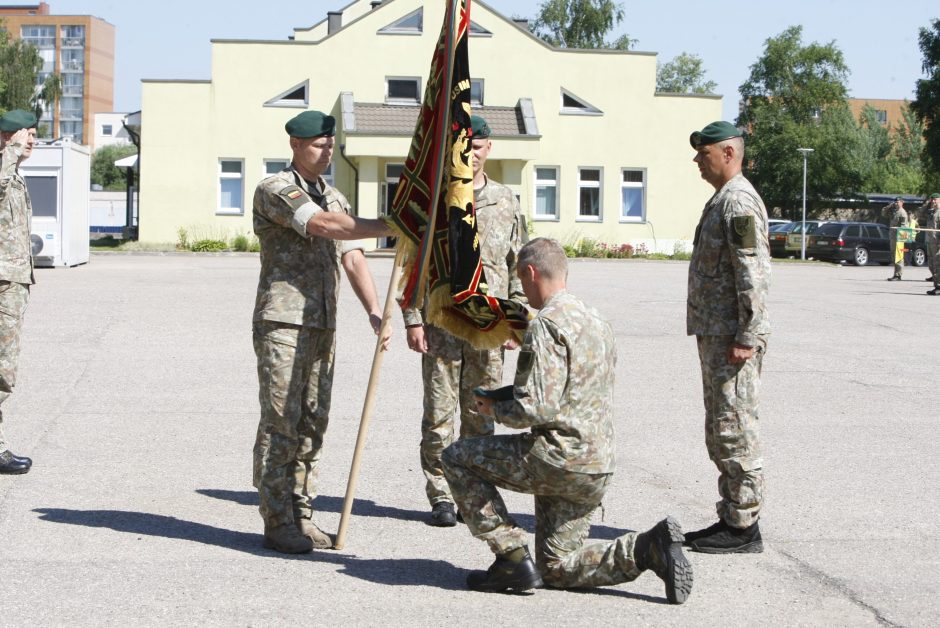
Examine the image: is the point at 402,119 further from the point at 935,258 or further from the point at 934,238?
the point at 935,258

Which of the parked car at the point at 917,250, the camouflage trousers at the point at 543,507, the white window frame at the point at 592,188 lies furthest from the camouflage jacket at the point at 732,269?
the parked car at the point at 917,250

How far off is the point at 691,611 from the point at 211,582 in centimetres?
210

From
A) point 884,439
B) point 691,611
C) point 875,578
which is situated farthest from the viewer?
point 884,439

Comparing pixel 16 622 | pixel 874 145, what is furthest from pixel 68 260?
pixel 874 145

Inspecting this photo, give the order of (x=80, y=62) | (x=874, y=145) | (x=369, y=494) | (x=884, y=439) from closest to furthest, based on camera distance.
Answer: (x=369, y=494), (x=884, y=439), (x=874, y=145), (x=80, y=62)

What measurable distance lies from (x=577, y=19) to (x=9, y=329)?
238 feet

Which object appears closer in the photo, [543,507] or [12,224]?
[543,507]

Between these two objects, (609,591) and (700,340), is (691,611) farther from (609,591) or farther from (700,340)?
(700,340)

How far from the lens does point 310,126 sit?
19.6ft

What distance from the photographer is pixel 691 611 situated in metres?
5.09

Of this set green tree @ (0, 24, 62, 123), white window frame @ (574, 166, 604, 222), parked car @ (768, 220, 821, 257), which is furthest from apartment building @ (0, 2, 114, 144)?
parked car @ (768, 220, 821, 257)

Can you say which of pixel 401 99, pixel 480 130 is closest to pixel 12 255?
pixel 480 130

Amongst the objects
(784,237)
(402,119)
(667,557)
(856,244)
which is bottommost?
(667,557)

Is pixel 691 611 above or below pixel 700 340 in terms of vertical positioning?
below
